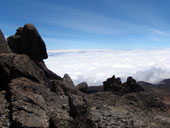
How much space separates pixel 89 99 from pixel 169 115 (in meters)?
7.83

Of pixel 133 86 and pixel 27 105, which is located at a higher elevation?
pixel 133 86

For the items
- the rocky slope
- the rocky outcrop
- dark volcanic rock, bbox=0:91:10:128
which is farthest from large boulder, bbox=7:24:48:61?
dark volcanic rock, bbox=0:91:10:128

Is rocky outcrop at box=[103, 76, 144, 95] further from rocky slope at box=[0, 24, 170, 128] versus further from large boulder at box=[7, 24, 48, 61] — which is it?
large boulder at box=[7, 24, 48, 61]

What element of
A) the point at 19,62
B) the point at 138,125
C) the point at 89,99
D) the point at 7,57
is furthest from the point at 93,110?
the point at 7,57

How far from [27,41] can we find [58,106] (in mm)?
20125

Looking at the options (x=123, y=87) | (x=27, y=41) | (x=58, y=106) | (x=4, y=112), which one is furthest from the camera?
(x=27, y=41)

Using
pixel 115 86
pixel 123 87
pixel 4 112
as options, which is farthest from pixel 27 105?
pixel 115 86

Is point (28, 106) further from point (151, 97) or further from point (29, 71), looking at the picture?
point (151, 97)

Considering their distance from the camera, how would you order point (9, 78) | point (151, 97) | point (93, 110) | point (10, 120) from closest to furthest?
point (10, 120) < point (93, 110) < point (9, 78) < point (151, 97)

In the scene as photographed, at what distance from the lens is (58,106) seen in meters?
16.5

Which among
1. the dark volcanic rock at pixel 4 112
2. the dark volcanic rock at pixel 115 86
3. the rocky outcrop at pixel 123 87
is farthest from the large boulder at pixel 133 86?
the dark volcanic rock at pixel 4 112

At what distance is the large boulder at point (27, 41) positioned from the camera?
32.7 meters

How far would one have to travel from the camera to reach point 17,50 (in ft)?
108

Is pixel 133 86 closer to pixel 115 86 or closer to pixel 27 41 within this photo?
pixel 115 86
